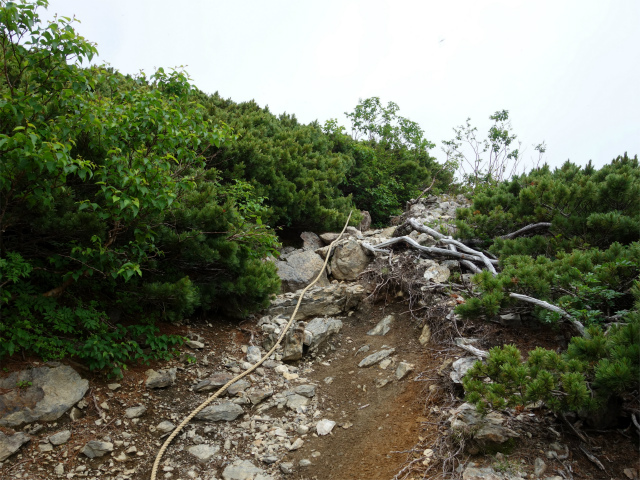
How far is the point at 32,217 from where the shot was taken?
130 inches

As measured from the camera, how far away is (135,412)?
3469 millimetres

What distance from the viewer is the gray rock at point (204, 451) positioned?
10.4ft

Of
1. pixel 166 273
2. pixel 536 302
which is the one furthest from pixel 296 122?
pixel 536 302

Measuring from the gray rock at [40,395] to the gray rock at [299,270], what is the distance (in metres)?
3.20

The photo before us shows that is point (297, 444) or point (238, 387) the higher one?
point (238, 387)

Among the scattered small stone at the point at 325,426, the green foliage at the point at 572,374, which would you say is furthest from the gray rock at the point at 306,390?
the green foliage at the point at 572,374

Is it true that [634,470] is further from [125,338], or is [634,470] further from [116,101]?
[116,101]

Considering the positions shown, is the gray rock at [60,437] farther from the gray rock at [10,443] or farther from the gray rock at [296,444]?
the gray rock at [296,444]

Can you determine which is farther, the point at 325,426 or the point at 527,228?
the point at 527,228

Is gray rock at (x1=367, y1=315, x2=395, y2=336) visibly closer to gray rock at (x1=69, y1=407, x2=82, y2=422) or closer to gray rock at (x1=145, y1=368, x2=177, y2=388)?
gray rock at (x1=145, y1=368, x2=177, y2=388)

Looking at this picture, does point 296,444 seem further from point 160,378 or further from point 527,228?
point 527,228

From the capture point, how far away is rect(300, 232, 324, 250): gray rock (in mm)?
7621

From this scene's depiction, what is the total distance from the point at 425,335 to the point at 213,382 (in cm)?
234

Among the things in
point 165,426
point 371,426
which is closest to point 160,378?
point 165,426
